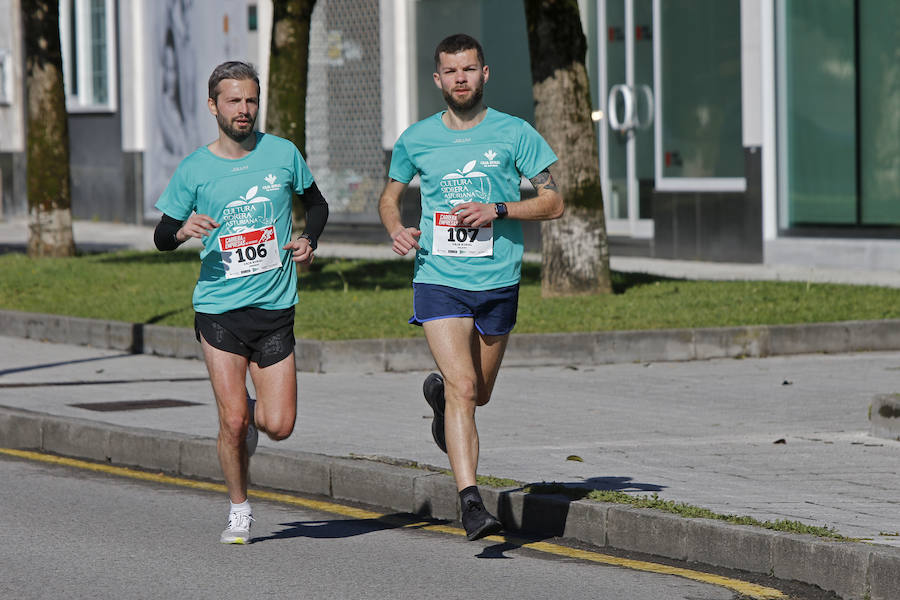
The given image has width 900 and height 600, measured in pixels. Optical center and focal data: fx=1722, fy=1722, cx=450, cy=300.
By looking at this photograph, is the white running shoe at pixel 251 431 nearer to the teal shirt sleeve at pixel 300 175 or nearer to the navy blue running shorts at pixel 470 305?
the navy blue running shorts at pixel 470 305

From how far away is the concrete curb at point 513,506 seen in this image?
20.1 ft

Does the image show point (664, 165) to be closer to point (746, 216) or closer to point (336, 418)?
point (746, 216)

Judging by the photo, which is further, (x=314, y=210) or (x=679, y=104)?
(x=679, y=104)

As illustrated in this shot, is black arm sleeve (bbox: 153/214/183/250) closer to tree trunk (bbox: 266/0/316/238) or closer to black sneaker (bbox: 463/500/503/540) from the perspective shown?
black sneaker (bbox: 463/500/503/540)

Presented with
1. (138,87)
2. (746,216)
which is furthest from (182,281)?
(138,87)

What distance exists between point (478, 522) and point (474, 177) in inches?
53.6

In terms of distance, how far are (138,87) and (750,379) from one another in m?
21.5

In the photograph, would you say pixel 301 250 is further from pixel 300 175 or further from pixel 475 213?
pixel 475 213

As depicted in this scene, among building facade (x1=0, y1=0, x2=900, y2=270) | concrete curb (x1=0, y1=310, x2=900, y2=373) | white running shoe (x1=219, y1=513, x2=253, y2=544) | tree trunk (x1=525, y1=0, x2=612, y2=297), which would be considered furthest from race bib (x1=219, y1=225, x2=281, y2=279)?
building facade (x1=0, y1=0, x2=900, y2=270)

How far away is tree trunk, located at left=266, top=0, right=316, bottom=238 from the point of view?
18.2m

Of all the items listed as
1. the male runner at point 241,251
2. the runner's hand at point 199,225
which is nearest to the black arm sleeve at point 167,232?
the male runner at point 241,251

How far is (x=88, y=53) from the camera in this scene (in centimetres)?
3262

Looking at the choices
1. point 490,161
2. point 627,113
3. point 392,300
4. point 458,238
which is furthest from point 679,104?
point 458,238

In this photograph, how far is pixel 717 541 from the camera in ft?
21.6
